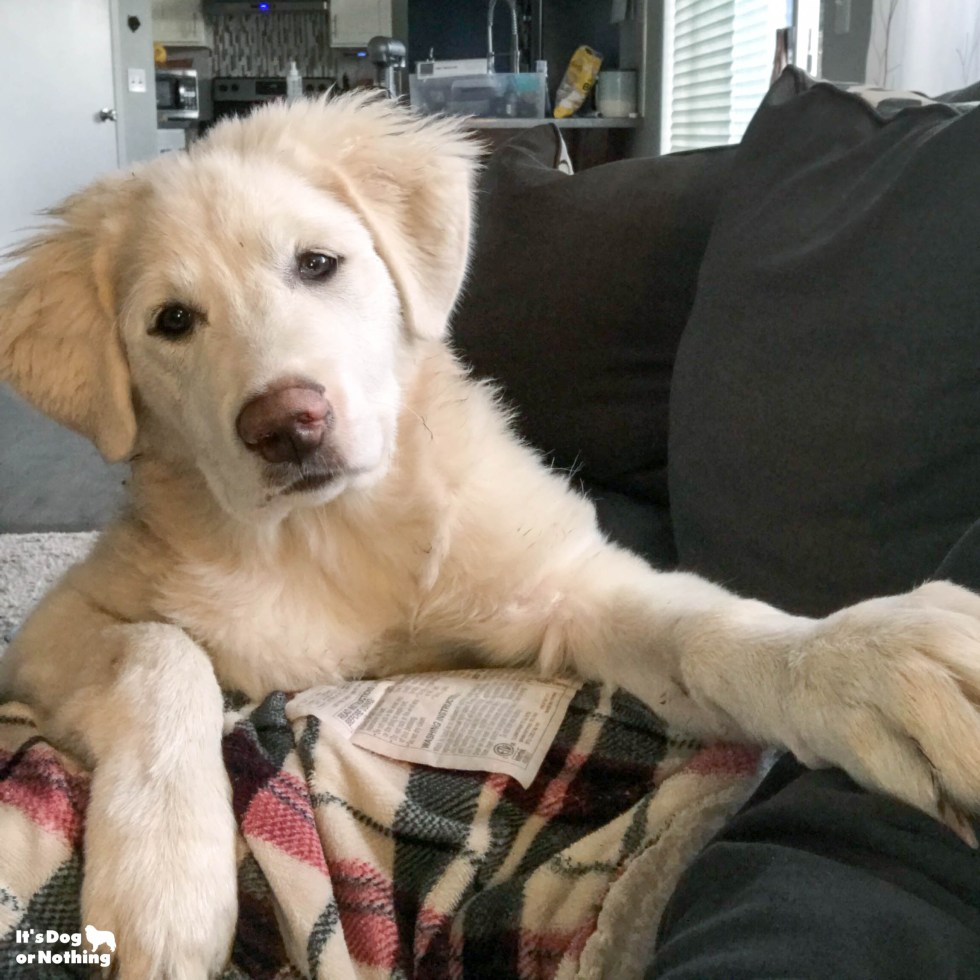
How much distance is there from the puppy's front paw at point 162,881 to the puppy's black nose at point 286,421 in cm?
41

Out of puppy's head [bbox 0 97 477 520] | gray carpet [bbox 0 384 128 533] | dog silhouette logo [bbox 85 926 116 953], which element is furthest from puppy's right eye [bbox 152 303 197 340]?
gray carpet [bbox 0 384 128 533]

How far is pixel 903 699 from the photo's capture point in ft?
2.78

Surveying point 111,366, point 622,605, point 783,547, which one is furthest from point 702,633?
point 111,366

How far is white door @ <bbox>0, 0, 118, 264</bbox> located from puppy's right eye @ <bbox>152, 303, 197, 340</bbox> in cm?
654

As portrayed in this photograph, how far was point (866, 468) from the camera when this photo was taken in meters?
1.35

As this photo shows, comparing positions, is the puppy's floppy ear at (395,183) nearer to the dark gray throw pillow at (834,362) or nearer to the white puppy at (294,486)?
the white puppy at (294,486)

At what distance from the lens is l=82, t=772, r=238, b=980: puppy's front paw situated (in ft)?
2.93

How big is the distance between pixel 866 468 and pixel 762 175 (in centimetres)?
63

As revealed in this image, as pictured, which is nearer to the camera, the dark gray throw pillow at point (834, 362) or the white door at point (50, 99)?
the dark gray throw pillow at point (834, 362)

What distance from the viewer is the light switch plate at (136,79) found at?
788cm

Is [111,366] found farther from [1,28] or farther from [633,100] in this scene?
[1,28]

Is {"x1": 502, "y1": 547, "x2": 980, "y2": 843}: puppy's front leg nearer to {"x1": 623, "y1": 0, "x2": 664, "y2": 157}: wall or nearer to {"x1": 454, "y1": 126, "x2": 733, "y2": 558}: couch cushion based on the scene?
{"x1": 454, "y1": 126, "x2": 733, "y2": 558}: couch cushion

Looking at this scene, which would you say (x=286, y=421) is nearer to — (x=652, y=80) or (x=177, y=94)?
(x=652, y=80)

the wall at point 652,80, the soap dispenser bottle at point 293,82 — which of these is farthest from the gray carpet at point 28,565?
the soap dispenser bottle at point 293,82
